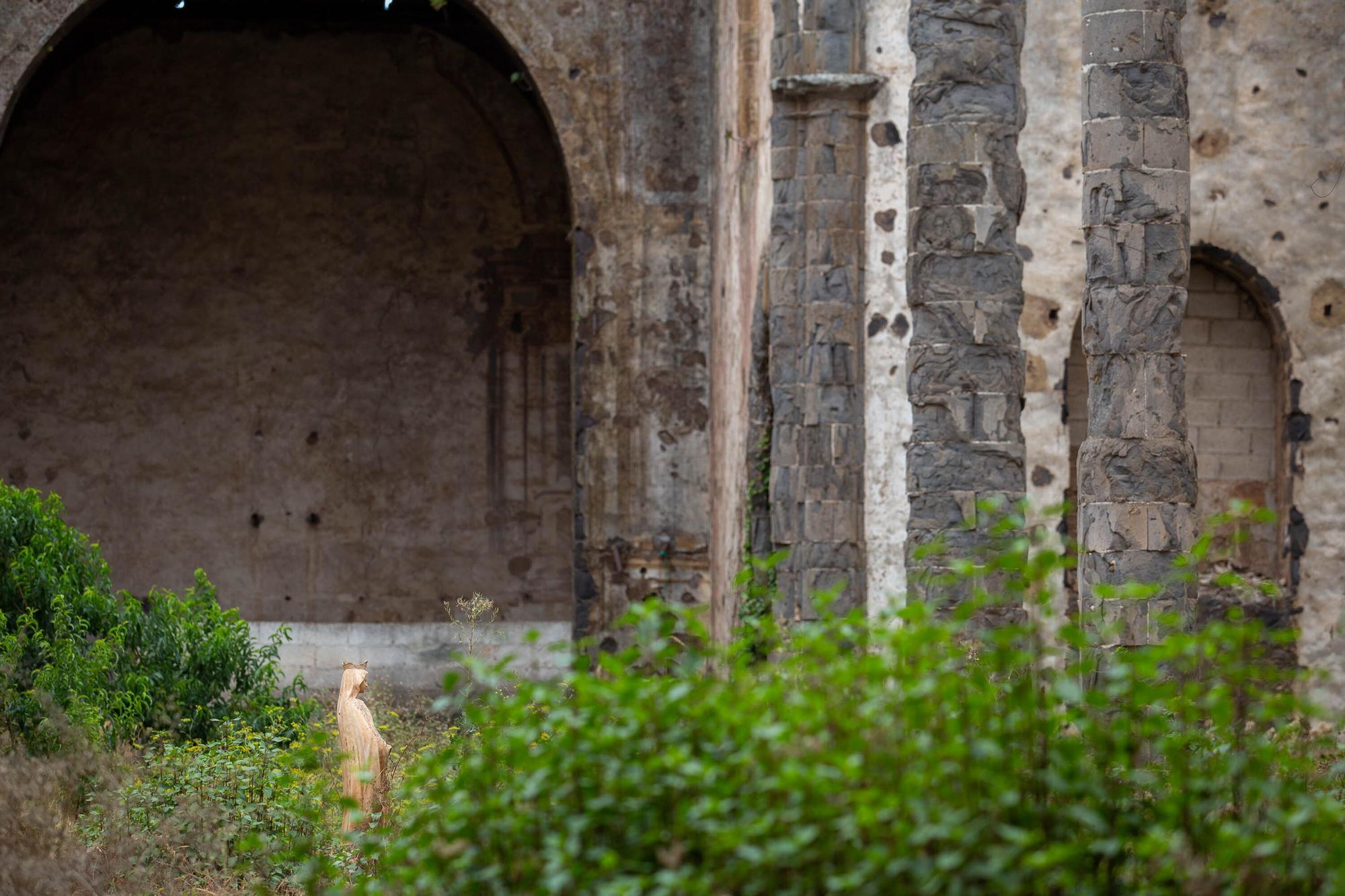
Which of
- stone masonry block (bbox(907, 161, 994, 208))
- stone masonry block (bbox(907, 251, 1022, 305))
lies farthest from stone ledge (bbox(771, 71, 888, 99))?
stone masonry block (bbox(907, 251, 1022, 305))

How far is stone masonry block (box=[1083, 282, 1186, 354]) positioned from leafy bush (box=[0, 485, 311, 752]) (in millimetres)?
4412

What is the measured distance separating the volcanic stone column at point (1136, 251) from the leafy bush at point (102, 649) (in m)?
4.26

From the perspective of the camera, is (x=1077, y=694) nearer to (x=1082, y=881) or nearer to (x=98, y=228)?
(x=1082, y=881)

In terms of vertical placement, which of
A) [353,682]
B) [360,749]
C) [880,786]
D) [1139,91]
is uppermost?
[1139,91]

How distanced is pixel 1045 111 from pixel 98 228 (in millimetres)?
8524

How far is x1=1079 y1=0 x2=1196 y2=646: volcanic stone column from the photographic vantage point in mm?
8094

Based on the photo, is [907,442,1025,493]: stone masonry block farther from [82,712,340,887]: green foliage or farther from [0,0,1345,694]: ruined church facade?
A: [82,712,340,887]: green foliage

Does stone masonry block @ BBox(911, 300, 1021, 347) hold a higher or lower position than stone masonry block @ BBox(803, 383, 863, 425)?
higher

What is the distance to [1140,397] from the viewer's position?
8.14 m

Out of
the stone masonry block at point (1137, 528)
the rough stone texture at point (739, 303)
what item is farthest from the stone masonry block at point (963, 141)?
the rough stone texture at point (739, 303)

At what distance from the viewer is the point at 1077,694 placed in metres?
3.69

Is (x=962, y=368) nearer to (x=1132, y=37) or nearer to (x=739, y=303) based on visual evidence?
(x=1132, y=37)

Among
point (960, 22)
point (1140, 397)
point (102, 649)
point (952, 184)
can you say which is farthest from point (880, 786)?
point (102, 649)

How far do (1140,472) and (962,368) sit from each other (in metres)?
1.02
